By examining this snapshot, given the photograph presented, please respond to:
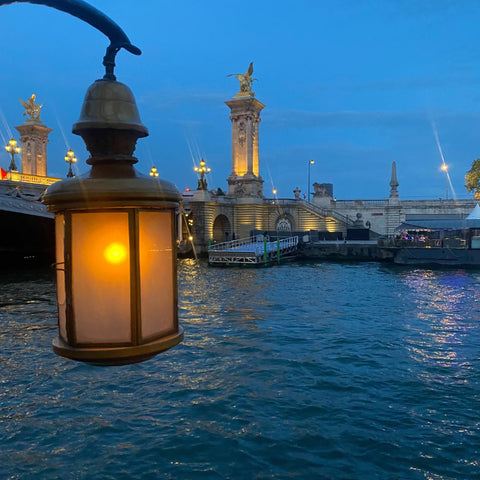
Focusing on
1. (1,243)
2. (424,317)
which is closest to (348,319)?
(424,317)

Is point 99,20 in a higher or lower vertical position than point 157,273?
higher

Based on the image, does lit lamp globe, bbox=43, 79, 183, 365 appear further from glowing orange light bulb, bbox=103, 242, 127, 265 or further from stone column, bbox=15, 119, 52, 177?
stone column, bbox=15, 119, 52, 177

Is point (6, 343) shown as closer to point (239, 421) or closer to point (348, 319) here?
point (239, 421)

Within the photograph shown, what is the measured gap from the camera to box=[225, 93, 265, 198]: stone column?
206 ft

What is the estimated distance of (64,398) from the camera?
10383mm

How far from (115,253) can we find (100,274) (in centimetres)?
13

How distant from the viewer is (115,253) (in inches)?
87.8

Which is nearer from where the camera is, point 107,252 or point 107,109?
point 107,252

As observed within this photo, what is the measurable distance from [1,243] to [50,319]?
35.2 m

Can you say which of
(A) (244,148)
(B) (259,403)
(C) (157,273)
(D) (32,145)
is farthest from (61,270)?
(D) (32,145)

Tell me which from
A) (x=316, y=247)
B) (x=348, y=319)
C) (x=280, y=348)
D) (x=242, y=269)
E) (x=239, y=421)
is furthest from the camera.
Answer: (x=316, y=247)

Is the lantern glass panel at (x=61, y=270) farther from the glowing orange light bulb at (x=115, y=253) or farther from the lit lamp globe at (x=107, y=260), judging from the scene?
the glowing orange light bulb at (x=115, y=253)

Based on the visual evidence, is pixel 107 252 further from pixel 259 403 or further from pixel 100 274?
pixel 259 403

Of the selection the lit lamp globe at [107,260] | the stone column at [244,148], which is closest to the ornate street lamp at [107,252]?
the lit lamp globe at [107,260]
